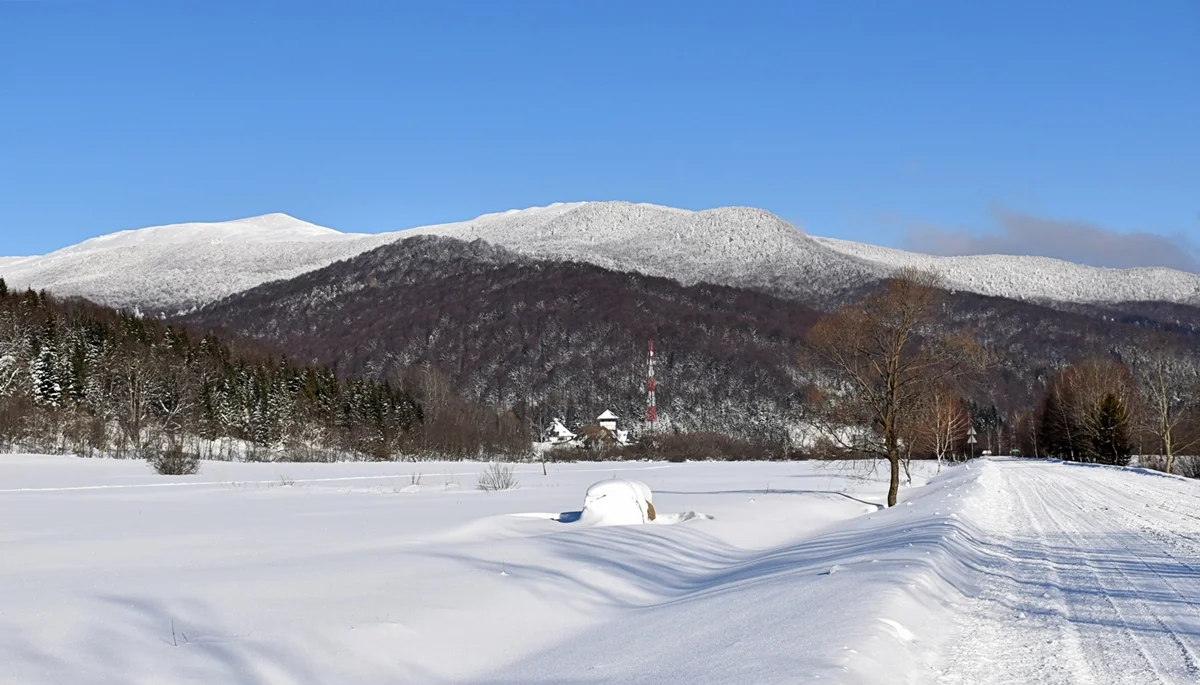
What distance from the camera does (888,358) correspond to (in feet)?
96.6

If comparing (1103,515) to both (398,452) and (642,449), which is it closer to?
(398,452)

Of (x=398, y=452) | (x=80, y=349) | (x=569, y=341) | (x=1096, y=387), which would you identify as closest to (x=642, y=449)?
(x=398, y=452)

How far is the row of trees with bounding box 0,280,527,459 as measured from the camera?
65.2 m

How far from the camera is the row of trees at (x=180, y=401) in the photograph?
65.2m

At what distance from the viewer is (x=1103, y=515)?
2139cm

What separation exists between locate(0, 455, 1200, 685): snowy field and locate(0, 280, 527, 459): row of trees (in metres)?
47.2

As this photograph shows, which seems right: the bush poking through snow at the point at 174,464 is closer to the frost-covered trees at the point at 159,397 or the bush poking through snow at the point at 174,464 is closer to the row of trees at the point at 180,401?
the frost-covered trees at the point at 159,397

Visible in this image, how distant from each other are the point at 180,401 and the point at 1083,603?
2980 inches

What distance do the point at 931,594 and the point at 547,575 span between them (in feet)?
16.2

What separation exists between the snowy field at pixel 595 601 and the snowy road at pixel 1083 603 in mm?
39

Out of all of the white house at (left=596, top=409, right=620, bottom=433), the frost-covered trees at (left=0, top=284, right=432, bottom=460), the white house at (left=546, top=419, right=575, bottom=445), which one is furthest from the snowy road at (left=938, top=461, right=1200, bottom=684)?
the white house at (left=596, top=409, right=620, bottom=433)

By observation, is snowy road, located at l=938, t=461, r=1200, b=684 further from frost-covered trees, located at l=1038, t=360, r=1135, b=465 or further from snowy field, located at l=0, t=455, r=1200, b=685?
frost-covered trees, located at l=1038, t=360, r=1135, b=465

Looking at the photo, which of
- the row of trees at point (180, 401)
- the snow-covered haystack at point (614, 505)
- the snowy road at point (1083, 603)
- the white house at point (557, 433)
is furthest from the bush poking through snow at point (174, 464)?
the white house at point (557, 433)

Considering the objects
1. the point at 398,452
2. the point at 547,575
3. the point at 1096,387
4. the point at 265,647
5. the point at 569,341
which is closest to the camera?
the point at 265,647
